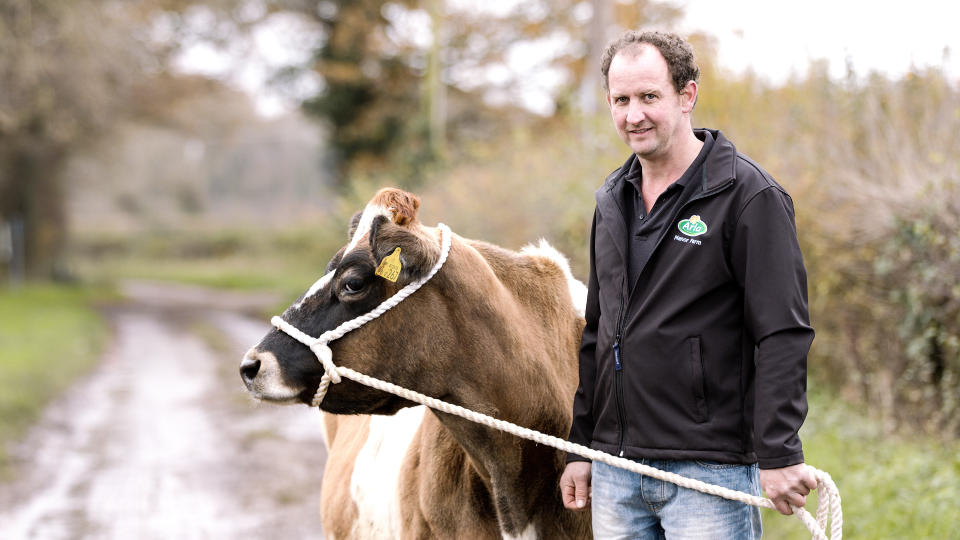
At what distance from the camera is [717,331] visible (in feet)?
8.40

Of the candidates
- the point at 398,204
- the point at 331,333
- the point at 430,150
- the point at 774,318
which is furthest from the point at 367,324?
the point at 430,150

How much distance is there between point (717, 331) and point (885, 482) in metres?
3.85

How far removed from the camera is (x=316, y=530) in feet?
22.7

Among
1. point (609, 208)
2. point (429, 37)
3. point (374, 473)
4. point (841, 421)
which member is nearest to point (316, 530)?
point (374, 473)

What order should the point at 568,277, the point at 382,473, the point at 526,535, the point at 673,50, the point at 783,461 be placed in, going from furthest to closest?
the point at 382,473
the point at 568,277
the point at 526,535
the point at 673,50
the point at 783,461

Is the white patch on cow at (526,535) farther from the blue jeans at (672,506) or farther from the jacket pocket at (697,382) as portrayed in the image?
the jacket pocket at (697,382)

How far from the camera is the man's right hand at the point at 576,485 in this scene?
2.93 metres

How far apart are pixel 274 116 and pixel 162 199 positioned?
657 centimetres

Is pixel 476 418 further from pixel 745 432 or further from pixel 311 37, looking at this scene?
pixel 311 37

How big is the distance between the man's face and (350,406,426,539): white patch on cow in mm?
1600

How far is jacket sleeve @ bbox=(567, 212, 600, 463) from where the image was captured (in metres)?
2.93

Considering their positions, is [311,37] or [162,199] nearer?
[311,37]

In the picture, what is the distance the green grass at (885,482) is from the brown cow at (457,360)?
9.16 feet

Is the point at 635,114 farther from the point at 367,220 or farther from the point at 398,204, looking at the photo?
the point at 367,220
